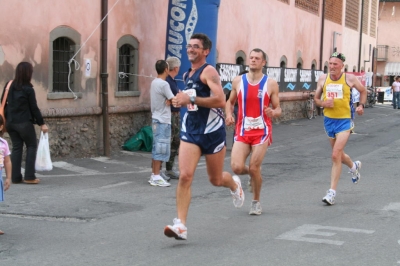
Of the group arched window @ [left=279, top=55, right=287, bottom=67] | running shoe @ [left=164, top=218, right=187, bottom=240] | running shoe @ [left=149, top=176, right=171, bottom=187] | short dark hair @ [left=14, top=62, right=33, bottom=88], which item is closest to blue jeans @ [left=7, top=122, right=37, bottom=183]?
short dark hair @ [left=14, top=62, right=33, bottom=88]

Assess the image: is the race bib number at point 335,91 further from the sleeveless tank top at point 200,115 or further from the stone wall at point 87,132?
the stone wall at point 87,132

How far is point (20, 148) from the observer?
11.1 metres

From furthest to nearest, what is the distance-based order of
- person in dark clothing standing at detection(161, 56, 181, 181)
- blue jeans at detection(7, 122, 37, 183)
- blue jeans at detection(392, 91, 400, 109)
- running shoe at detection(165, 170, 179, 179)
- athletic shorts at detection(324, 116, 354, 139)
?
blue jeans at detection(392, 91, 400, 109)
running shoe at detection(165, 170, 179, 179)
person in dark clothing standing at detection(161, 56, 181, 181)
blue jeans at detection(7, 122, 37, 183)
athletic shorts at detection(324, 116, 354, 139)

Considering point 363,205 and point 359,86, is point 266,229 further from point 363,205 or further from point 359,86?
point 359,86

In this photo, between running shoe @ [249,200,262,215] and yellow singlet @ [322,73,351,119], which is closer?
running shoe @ [249,200,262,215]

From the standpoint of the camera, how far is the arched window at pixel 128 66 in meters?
16.4

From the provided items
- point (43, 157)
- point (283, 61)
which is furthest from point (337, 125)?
point (283, 61)

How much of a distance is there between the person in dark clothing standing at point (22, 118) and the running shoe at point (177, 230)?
4577 millimetres

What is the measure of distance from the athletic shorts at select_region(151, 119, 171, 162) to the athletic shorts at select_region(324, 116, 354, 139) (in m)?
2.55

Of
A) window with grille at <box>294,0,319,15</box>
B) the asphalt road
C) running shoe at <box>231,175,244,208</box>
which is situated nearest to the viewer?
the asphalt road

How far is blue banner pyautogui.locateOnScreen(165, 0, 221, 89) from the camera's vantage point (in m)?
15.5

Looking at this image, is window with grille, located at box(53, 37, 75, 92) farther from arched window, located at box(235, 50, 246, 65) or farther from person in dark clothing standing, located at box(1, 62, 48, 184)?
arched window, located at box(235, 50, 246, 65)

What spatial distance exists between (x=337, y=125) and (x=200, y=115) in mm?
3135

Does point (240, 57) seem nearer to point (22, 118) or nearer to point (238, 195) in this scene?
point (22, 118)
